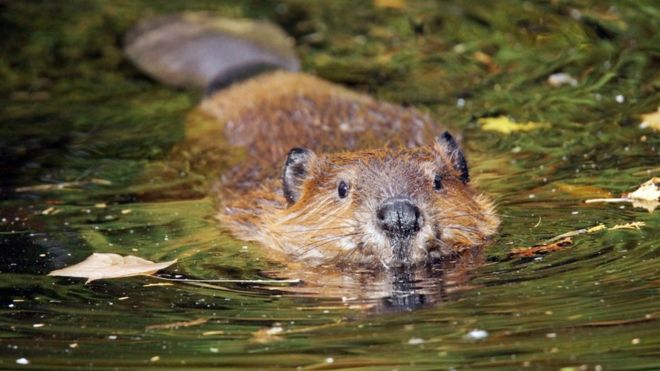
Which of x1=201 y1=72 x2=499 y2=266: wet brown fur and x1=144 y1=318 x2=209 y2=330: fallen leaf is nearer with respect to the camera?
x1=144 y1=318 x2=209 y2=330: fallen leaf

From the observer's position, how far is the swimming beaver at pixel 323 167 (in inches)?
222

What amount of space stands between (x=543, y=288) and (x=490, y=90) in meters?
4.05

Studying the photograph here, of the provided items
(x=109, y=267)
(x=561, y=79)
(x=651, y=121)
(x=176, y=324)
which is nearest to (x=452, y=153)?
(x=109, y=267)

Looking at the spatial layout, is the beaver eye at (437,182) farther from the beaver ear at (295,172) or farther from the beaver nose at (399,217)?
the beaver ear at (295,172)

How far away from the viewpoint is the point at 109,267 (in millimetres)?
5875

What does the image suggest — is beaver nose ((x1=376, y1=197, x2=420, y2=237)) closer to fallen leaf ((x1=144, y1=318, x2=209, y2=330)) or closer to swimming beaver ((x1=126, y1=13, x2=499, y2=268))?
swimming beaver ((x1=126, y1=13, x2=499, y2=268))

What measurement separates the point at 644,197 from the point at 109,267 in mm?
2695

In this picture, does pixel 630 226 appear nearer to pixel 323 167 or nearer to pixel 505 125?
pixel 323 167

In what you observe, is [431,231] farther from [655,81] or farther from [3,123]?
[3,123]

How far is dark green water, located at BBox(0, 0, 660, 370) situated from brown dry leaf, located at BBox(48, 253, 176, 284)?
0.09 metres

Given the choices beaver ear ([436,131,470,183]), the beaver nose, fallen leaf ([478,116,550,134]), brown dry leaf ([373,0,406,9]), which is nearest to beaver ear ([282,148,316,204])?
beaver ear ([436,131,470,183])

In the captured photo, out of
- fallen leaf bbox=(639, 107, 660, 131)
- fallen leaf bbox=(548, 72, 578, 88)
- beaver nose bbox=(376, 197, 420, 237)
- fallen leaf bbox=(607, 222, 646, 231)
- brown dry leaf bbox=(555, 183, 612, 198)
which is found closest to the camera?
beaver nose bbox=(376, 197, 420, 237)

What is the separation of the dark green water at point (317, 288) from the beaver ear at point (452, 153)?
36 cm

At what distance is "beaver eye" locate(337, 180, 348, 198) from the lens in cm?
588
